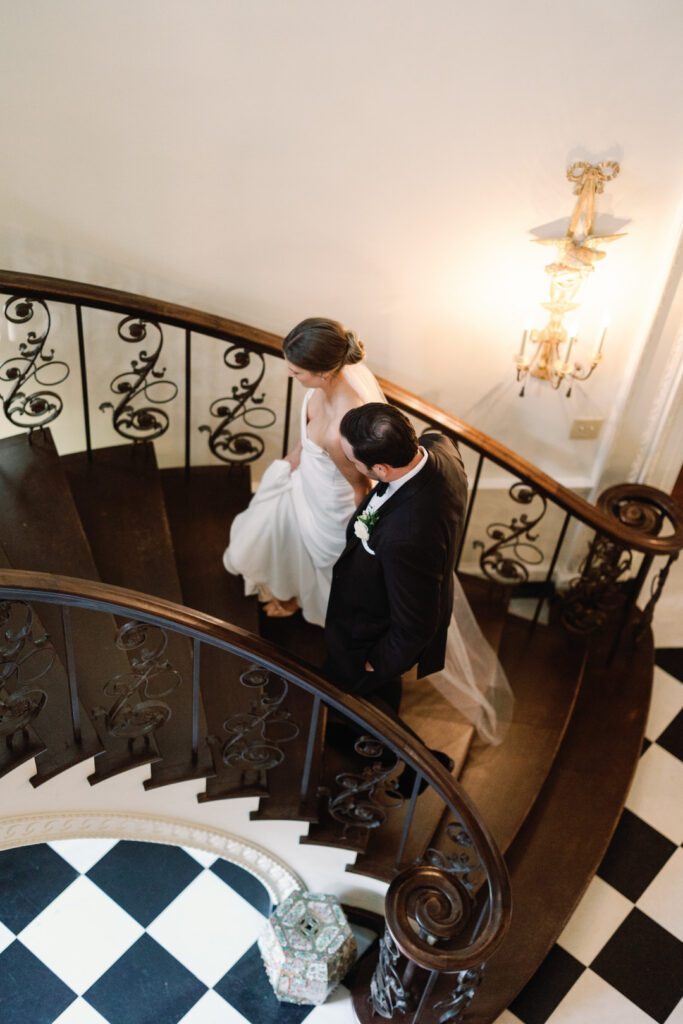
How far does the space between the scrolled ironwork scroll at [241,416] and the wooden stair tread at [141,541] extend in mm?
356

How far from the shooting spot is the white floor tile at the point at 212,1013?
3.62m

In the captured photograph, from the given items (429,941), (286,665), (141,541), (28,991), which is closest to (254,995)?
(28,991)

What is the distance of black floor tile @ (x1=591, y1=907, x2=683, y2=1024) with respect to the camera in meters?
3.58

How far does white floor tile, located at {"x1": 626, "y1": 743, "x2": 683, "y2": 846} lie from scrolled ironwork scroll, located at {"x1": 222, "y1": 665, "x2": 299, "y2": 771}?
72.5 inches

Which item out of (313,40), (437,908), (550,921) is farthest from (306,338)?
(550,921)

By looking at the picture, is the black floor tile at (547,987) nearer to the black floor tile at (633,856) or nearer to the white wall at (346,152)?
the black floor tile at (633,856)

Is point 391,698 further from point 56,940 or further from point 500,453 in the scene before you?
point 56,940

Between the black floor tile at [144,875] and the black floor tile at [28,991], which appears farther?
the black floor tile at [144,875]

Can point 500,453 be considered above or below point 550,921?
above

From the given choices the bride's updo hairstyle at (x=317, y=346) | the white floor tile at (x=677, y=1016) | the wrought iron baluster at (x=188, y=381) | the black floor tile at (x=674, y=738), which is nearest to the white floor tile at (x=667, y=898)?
the white floor tile at (x=677, y=1016)

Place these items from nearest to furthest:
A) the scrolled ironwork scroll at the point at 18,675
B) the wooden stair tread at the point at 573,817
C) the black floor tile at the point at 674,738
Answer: the scrolled ironwork scroll at the point at 18,675 → the wooden stair tread at the point at 573,817 → the black floor tile at the point at 674,738

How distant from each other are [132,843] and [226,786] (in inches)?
50.4

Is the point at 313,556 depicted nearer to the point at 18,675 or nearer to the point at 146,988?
the point at 18,675

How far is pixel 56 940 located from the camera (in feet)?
12.5
